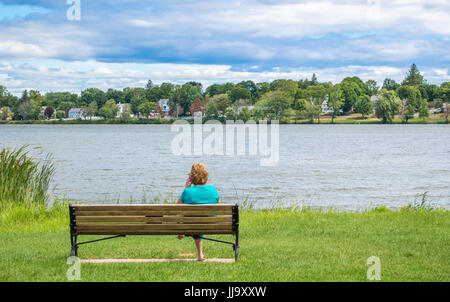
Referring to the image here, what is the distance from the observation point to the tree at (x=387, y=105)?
143625mm

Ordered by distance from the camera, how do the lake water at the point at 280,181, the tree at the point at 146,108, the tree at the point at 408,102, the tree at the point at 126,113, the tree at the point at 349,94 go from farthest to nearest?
the tree at the point at 126,113 → the tree at the point at 146,108 → the tree at the point at 349,94 → the tree at the point at 408,102 → the lake water at the point at 280,181

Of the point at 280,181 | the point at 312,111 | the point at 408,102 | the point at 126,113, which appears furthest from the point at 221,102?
the point at 280,181

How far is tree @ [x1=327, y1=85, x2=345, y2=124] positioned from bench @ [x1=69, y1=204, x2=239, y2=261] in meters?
166

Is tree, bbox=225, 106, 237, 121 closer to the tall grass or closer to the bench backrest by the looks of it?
the tall grass

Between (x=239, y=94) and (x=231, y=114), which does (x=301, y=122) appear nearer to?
(x=239, y=94)

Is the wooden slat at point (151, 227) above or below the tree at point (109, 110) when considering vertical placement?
below

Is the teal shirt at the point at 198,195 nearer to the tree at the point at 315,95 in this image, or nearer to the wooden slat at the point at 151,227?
the wooden slat at the point at 151,227

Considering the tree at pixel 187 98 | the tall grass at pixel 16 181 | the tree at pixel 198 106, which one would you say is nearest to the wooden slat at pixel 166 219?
the tall grass at pixel 16 181

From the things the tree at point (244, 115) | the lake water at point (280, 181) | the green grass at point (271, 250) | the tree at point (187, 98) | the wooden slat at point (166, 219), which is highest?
the tree at point (187, 98)

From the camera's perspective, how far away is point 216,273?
21.9ft

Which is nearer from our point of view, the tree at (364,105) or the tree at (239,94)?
the tree at (364,105)

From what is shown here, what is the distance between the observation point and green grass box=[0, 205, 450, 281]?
6.68m
